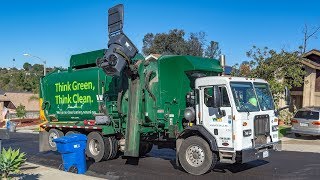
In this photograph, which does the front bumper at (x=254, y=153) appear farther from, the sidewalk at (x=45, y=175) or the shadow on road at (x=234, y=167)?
the sidewalk at (x=45, y=175)

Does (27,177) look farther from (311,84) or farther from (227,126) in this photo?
(311,84)

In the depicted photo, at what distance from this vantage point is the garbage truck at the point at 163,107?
1088 centimetres

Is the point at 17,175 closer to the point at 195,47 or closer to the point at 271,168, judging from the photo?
the point at 271,168

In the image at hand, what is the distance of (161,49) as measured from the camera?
58.9 meters

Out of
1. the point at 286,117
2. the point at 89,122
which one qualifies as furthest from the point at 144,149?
the point at 286,117

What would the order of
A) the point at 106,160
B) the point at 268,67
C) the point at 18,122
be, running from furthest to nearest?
the point at 18,122
the point at 268,67
the point at 106,160

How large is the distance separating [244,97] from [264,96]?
955 millimetres

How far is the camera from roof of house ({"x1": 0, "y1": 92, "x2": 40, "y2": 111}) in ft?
193

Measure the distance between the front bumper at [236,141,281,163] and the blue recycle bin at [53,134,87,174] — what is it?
4.33 meters

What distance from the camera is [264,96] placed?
11805mm

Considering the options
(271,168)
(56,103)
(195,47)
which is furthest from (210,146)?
(195,47)

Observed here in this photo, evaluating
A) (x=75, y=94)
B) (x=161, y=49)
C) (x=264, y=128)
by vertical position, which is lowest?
(x=264, y=128)

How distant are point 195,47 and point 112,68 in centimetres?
4564

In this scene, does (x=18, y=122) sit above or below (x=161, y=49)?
below
